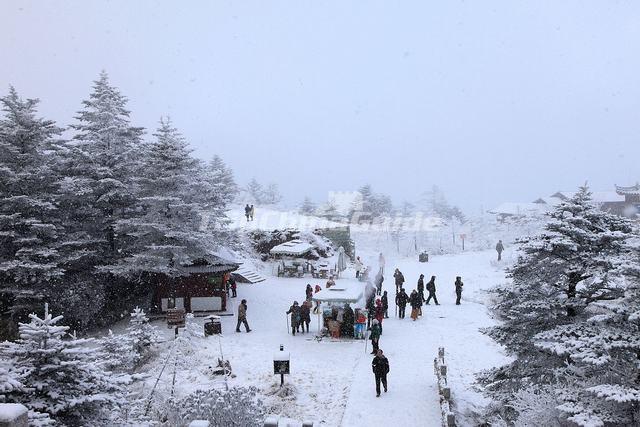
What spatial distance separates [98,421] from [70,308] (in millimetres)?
15361

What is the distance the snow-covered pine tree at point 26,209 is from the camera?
63.4 ft

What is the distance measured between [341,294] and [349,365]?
3697mm

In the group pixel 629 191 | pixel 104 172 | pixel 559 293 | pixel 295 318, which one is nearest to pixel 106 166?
pixel 104 172

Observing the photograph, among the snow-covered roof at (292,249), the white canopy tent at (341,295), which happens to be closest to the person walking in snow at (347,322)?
the white canopy tent at (341,295)

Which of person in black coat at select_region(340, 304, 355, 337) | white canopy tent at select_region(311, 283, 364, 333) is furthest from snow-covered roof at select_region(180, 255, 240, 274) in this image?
person in black coat at select_region(340, 304, 355, 337)

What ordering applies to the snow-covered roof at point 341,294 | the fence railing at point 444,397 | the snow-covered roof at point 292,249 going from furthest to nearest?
the snow-covered roof at point 292,249 → the snow-covered roof at point 341,294 → the fence railing at point 444,397

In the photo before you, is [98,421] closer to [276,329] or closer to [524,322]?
[524,322]

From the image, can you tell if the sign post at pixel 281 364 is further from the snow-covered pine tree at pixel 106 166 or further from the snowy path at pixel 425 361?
the snow-covered pine tree at pixel 106 166

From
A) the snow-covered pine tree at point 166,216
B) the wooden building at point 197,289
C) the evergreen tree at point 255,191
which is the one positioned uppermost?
the evergreen tree at point 255,191

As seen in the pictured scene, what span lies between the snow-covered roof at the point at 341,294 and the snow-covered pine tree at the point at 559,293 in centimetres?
779

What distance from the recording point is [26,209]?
20.5m

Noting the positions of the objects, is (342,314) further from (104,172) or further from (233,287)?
(104,172)

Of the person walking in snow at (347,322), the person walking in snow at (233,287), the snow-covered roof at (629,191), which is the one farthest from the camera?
the snow-covered roof at (629,191)

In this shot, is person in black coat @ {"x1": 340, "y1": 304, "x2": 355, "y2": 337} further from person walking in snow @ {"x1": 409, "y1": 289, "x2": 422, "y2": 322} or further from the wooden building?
the wooden building
